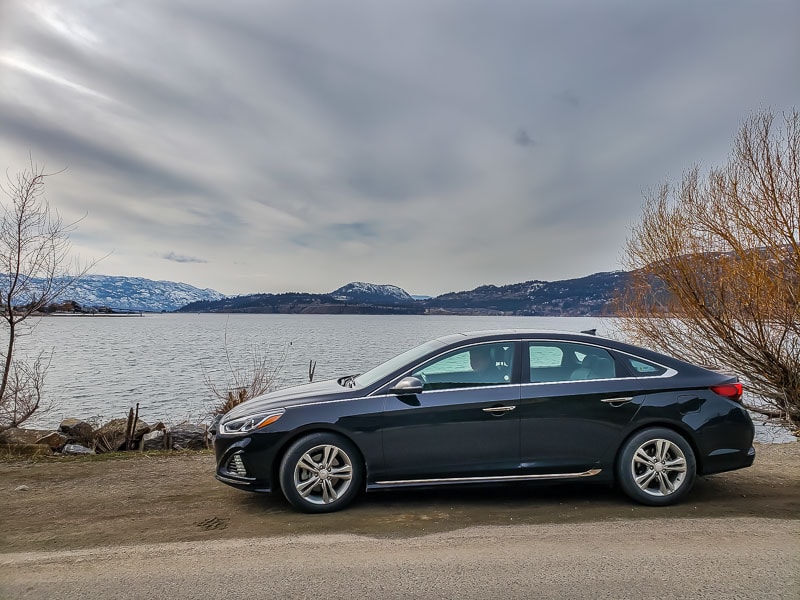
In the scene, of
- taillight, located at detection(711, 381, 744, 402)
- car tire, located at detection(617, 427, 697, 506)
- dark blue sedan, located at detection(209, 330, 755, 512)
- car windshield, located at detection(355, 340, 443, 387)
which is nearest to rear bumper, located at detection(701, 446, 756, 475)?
dark blue sedan, located at detection(209, 330, 755, 512)

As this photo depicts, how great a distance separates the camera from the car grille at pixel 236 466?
5.04 meters

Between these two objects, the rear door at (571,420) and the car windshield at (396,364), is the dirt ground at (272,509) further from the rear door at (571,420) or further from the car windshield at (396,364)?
the car windshield at (396,364)

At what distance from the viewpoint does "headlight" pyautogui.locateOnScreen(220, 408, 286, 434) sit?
16.6 feet

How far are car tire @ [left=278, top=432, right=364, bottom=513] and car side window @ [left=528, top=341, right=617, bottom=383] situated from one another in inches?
75.8

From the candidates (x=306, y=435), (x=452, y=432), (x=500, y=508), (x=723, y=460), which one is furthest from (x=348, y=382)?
(x=723, y=460)

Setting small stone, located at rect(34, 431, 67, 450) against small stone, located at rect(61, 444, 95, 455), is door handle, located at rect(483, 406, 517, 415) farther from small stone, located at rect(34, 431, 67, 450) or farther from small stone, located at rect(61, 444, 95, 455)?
small stone, located at rect(34, 431, 67, 450)

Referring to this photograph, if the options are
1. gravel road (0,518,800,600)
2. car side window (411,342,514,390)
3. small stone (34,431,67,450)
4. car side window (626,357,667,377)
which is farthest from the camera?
small stone (34,431,67,450)

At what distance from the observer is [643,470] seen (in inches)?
203

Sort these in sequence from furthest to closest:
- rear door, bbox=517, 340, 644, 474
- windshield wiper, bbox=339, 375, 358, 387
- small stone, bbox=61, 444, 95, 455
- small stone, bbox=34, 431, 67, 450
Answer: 1. small stone, bbox=34, 431, 67, 450
2. small stone, bbox=61, 444, 95, 455
3. windshield wiper, bbox=339, 375, 358, 387
4. rear door, bbox=517, 340, 644, 474

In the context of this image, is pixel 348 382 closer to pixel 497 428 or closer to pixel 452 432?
pixel 452 432

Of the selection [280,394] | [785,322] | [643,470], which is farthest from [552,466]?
[785,322]

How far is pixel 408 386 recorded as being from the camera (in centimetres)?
500

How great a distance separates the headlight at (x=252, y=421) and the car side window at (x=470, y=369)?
134cm

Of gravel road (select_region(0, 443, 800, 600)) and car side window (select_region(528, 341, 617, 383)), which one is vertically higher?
car side window (select_region(528, 341, 617, 383))
